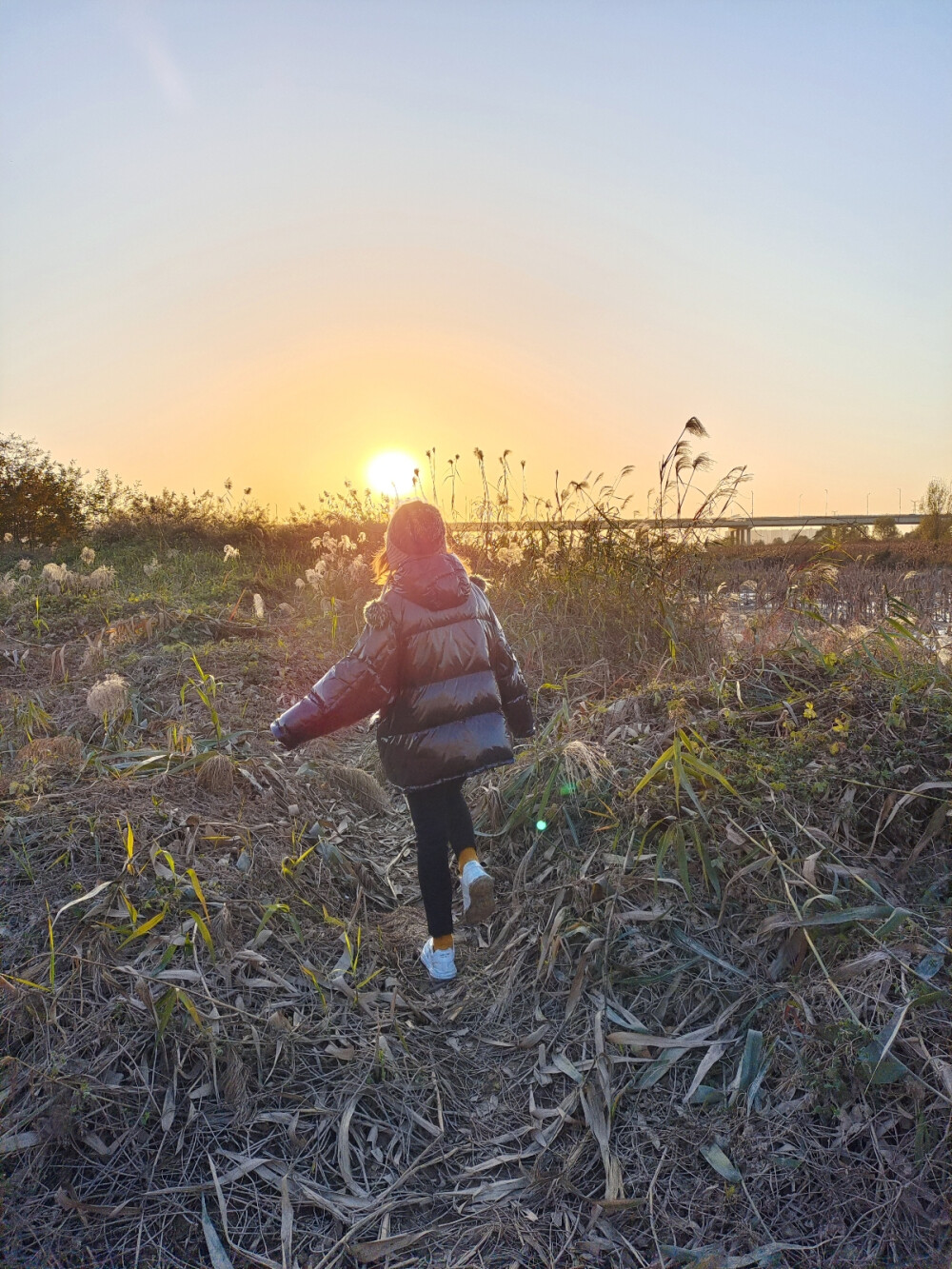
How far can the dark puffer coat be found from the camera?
10.3 ft

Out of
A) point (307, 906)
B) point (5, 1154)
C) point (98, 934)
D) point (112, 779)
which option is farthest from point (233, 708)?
point (5, 1154)

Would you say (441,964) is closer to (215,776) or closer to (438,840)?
(438,840)

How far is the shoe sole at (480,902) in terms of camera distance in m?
3.10

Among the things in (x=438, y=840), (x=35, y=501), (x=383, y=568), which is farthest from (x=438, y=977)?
(x=35, y=501)

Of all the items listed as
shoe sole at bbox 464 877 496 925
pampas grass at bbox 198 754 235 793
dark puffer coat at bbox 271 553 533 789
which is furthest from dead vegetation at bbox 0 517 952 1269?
dark puffer coat at bbox 271 553 533 789

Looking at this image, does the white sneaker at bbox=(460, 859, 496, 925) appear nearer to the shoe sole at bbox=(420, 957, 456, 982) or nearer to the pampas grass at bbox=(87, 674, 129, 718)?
the shoe sole at bbox=(420, 957, 456, 982)

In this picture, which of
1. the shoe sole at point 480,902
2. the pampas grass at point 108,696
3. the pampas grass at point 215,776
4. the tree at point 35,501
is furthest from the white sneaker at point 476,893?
the tree at point 35,501

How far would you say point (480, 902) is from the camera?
123 inches

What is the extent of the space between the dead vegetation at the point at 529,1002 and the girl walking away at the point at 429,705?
0.36 meters

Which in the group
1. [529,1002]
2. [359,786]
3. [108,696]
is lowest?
[529,1002]

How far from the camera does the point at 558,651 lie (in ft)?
19.7

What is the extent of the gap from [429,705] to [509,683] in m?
0.53

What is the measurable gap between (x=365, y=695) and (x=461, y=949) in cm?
117

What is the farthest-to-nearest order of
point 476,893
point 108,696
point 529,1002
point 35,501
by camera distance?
point 35,501 < point 108,696 < point 476,893 < point 529,1002
